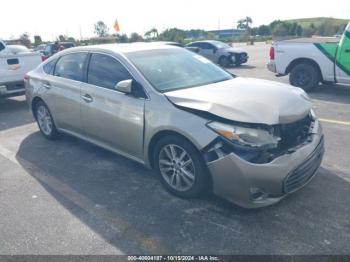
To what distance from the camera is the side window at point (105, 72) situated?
13.2 feet

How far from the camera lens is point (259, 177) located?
2.90 metres

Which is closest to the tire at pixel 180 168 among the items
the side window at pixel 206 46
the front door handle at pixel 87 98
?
the front door handle at pixel 87 98

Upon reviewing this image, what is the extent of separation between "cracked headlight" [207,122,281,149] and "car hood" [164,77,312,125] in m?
0.08

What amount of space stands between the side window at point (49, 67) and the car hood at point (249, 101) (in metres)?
2.69

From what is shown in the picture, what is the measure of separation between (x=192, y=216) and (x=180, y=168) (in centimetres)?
52

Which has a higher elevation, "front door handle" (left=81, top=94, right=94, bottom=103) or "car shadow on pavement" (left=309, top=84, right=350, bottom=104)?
"front door handle" (left=81, top=94, right=94, bottom=103)

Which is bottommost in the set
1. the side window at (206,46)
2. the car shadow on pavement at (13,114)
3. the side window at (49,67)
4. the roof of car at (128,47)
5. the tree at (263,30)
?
the car shadow on pavement at (13,114)

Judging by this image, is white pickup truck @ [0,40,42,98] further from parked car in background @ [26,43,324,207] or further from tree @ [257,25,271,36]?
tree @ [257,25,271,36]

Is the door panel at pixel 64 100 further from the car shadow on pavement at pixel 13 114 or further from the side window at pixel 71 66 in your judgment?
the car shadow on pavement at pixel 13 114

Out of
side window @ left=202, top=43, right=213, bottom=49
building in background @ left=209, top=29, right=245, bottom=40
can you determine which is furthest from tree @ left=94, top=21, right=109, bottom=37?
side window @ left=202, top=43, right=213, bottom=49

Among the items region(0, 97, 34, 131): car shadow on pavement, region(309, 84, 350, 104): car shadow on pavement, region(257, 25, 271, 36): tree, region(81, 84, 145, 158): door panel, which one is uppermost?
region(257, 25, 271, 36): tree

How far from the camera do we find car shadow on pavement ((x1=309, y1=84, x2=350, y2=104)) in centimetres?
776

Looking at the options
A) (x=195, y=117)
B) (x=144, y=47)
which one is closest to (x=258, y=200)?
(x=195, y=117)

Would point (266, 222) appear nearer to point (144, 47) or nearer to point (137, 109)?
point (137, 109)
